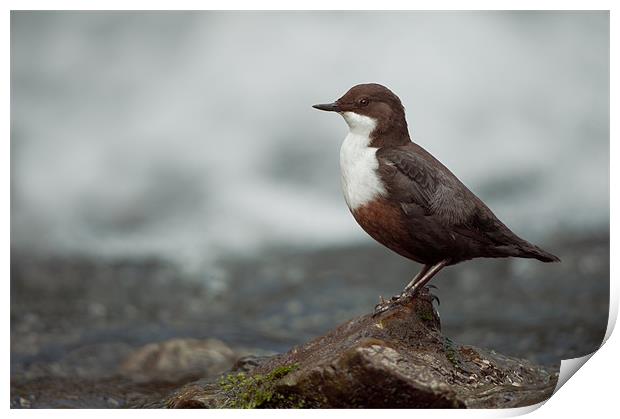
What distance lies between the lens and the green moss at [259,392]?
13.9 feet

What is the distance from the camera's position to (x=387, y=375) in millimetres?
3980

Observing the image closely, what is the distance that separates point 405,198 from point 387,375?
0.83m

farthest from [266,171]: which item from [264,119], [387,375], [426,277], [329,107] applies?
[387,375]

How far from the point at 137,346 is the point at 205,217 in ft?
5.55

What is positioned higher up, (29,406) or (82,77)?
(82,77)

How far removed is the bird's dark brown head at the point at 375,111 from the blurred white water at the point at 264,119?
107 centimetres

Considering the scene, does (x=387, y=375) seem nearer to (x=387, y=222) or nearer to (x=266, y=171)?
(x=387, y=222)

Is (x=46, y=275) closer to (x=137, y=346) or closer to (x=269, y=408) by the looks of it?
(x=137, y=346)

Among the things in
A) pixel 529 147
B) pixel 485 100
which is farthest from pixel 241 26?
pixel 529 147

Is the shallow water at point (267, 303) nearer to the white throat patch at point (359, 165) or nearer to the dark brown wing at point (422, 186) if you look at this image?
the dark brown wing at point (422, 186)

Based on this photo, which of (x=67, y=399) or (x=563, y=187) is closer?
(x=67, y=399)

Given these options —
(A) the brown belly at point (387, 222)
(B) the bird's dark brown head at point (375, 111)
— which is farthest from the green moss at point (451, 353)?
(B) the bird's dark brown head at point (375, 111)

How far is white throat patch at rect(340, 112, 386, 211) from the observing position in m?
4.34
